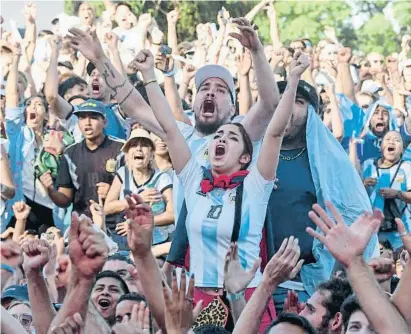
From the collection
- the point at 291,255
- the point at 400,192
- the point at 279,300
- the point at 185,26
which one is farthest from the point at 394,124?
the point at 185,26

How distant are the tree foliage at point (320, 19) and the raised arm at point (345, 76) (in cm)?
1502

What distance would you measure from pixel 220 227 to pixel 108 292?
A: 63 centimetres

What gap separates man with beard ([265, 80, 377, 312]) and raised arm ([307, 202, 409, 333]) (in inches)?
86.7

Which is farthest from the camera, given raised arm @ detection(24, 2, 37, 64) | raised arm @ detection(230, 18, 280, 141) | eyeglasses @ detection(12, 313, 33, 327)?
raised arm @ detection(24, 2, 37, 64)

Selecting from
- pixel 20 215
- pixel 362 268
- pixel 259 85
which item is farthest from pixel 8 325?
pixel 20 215

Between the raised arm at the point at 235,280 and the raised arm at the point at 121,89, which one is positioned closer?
the raised arm at the point at 235,280

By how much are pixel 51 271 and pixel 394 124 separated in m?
4.80

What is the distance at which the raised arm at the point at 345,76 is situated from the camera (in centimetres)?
1150

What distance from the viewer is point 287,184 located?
23.6 ft

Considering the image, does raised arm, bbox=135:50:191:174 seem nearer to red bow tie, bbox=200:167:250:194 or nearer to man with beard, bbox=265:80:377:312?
red bow tie, bbox=200:167:250:194

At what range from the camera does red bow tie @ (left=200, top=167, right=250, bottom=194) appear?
6.38m

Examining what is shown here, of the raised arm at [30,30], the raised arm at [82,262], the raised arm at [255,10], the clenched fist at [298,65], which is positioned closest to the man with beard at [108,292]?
the clenched fist at [298,65]

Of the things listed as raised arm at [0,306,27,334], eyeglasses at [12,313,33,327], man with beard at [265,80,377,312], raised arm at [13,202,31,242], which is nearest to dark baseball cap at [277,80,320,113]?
man with beard at [265,80,377,312]

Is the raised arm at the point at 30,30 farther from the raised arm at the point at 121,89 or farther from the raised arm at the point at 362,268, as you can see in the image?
the raised arm at the point at 362,268
